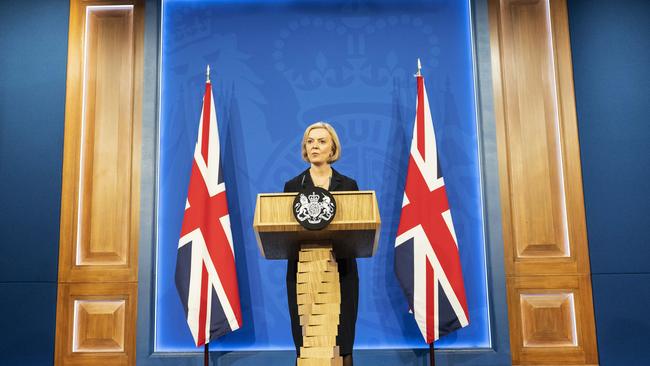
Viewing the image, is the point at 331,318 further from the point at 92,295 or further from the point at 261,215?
the point at 92,295

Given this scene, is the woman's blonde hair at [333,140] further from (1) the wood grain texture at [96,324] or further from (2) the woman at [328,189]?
(1) the wood grain texture at [96,324]

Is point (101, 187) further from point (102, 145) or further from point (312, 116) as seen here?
point (312, 116)

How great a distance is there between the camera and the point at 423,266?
351cm

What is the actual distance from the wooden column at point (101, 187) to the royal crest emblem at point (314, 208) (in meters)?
2.35

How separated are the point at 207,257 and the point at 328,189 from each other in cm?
115

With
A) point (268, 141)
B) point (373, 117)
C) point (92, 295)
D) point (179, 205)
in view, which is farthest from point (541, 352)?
point (92, 295)

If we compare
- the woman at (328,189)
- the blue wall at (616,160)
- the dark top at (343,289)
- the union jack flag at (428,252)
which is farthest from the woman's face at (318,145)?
the blue wall at (616,160)

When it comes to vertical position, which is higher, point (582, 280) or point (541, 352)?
point (582, 280)

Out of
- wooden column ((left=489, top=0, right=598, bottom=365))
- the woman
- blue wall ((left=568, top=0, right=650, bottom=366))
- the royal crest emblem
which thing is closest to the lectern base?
the royal crest emblem

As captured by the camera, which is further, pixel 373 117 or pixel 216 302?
pixel 373 117

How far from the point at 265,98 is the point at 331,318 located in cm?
251

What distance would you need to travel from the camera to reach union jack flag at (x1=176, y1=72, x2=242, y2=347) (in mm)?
3490

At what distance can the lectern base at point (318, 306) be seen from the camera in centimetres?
189

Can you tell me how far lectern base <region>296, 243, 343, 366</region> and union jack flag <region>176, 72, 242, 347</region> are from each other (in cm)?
169
